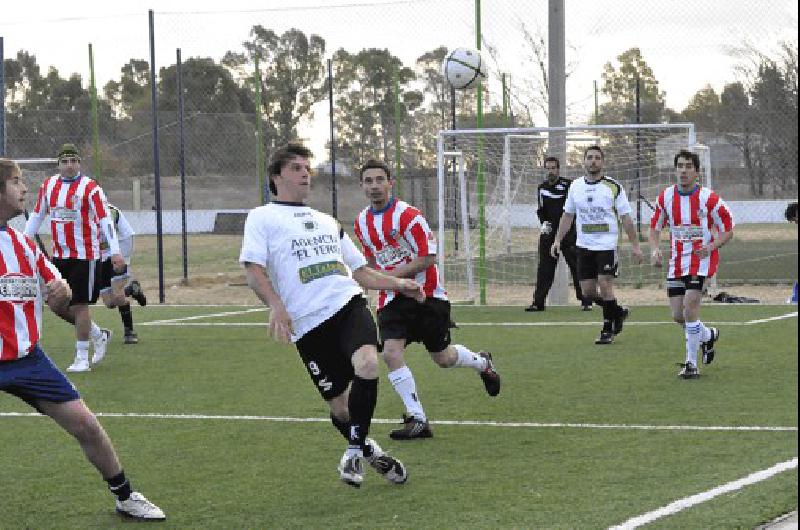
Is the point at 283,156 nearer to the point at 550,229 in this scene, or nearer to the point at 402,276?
the point at 402,276

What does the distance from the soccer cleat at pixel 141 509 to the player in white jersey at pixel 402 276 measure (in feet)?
7.95

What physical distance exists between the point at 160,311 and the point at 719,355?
32.1ft

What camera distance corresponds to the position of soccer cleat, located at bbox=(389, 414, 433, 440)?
866 centimetres

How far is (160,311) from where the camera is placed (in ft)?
65.7

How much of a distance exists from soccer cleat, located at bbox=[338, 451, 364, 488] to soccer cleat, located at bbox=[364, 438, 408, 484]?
0.11 metres

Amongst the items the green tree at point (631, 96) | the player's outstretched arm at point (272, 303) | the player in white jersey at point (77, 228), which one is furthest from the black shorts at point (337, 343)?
the green tree at point (631, 96)

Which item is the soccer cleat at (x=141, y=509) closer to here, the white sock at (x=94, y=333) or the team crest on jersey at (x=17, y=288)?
the team crest on jersey at (x=17, y=288)

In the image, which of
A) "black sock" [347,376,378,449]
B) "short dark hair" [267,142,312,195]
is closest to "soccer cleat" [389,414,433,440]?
"black sock" [347,376,378,449]

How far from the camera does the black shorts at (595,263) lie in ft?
46.9

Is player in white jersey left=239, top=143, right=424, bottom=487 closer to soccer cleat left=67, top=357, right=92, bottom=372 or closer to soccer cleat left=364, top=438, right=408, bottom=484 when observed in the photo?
soccer cleat left=364, top=438, right=408, bottom=484

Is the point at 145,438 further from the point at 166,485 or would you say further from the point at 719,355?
the point at 719,355

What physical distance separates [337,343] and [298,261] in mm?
489

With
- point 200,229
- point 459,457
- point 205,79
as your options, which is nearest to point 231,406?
point 459,457

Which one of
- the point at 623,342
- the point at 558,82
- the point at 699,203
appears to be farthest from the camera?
the point at 558,82
